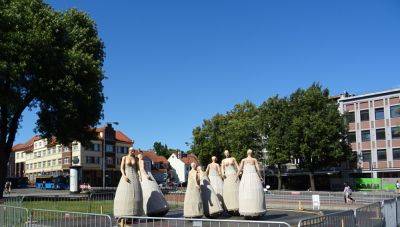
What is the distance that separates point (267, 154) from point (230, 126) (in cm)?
718

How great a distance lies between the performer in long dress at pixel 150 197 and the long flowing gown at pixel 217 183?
2.56m

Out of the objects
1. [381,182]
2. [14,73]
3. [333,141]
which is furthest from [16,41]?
[381,182]

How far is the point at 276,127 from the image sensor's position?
74.1 meters

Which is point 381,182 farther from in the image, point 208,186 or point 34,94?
point 208,186

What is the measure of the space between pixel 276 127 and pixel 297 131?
4813 millimetres

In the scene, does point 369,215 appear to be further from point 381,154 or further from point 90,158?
point 90,158

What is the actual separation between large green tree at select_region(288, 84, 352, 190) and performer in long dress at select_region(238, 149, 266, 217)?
49.0 metres

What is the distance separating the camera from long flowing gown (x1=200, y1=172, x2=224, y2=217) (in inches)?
858

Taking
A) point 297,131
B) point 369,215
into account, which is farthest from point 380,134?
point 369,215

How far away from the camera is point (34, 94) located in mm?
38344

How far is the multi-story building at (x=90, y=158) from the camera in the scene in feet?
341

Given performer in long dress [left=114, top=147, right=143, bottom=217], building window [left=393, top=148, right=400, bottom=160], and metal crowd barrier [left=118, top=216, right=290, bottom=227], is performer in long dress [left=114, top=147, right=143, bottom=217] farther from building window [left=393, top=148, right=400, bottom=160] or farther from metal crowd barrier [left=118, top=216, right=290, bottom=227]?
building window [left=393, top=148, right=400, bottom=160]

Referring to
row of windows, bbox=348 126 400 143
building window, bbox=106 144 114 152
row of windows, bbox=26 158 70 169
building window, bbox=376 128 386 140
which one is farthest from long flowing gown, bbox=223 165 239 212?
building window, bbox=106 144 114 152

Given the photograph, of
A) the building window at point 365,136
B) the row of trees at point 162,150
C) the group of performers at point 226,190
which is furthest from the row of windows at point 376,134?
the row of trees at point 162,150
